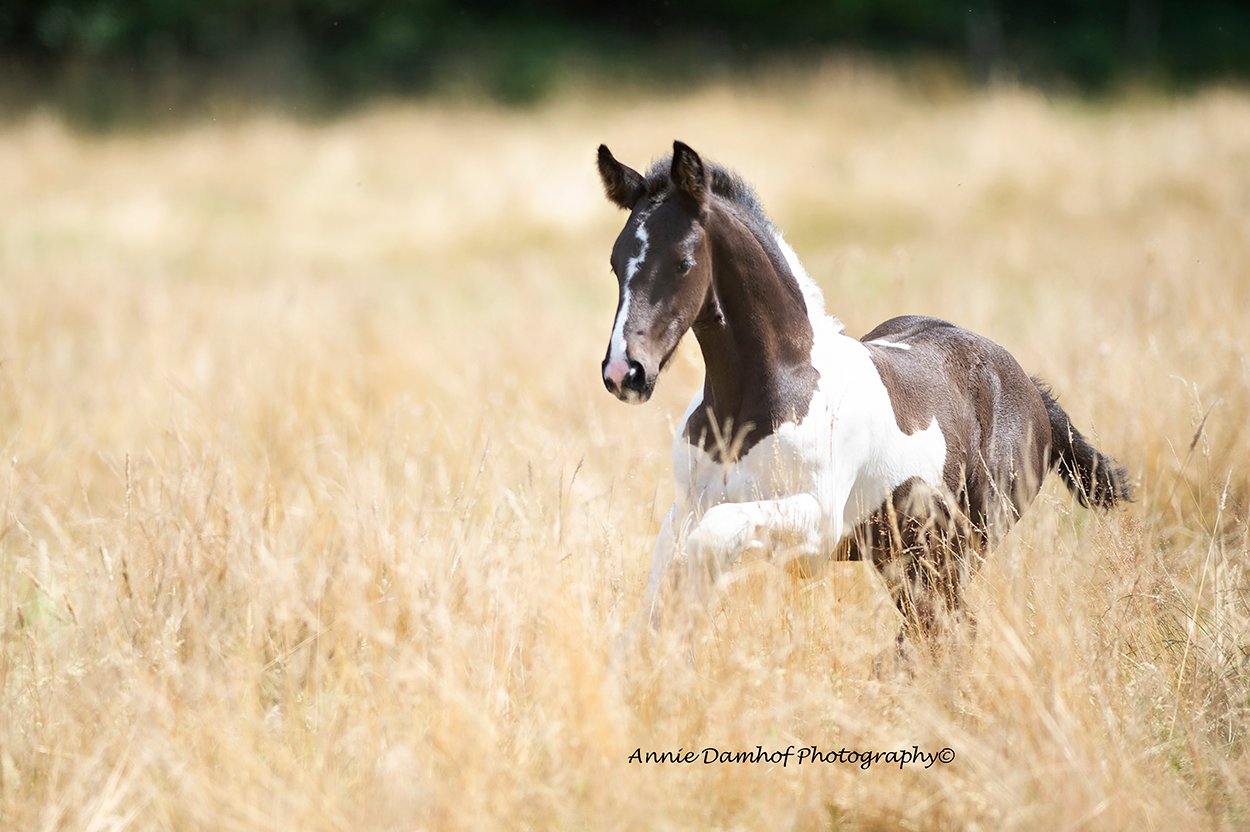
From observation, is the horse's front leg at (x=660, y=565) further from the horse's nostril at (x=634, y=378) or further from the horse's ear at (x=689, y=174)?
the horse's ear at (x=689, y=174)

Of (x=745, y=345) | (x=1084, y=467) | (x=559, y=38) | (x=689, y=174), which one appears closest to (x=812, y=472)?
(x=745, y=345)

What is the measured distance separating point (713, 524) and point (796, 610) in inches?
20.6

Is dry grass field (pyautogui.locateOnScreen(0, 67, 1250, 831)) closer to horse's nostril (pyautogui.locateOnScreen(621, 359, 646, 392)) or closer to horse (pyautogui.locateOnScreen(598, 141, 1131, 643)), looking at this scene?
horse (pyautogui.locateOnScreen(598, 141, 1131, 643))

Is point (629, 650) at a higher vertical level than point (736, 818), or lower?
higher

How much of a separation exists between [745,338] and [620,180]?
20.3 inches

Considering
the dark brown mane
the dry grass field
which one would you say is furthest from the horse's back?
the dark brown mane

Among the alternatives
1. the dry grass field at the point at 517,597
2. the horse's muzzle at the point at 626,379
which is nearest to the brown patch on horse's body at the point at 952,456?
the dry grass field at the point at 517,597

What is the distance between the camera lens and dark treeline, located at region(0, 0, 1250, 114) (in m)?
22.2

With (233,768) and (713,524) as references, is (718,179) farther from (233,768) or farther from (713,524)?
(233,768)

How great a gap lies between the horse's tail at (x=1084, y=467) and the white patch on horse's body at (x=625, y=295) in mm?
1692

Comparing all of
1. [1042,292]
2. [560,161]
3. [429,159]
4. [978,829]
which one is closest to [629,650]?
[978,829]

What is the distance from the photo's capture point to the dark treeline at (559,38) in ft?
72.7

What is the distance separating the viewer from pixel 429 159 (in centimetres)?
1811

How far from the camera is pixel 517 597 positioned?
330cm
